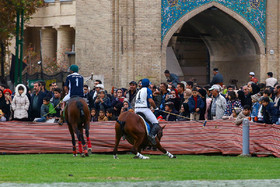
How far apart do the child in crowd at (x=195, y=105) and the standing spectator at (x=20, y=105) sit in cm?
491

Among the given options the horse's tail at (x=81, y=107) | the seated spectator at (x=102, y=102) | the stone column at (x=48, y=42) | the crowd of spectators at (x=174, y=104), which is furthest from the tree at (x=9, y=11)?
the stone column at (x=48, y=42)

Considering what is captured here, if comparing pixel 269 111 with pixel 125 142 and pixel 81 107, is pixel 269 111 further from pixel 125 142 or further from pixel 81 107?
pixel 81 107

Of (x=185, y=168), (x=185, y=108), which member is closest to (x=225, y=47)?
(x=185, y=108)

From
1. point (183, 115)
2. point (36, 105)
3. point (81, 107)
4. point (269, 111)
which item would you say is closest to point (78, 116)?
point (81, 107)

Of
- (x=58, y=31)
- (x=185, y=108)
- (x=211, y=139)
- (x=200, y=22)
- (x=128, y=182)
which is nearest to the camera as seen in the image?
(x=128, y=182)

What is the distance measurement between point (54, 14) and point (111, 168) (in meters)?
52.5

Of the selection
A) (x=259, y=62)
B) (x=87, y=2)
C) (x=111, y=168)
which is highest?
(x=87, y=2)

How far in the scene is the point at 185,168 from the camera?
42.5 ft

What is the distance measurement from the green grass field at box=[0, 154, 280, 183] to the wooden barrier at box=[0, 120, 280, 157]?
1862mm

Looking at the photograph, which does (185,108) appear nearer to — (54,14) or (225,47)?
(225,47)

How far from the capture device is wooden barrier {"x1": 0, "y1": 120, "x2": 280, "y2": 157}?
56.6 feet

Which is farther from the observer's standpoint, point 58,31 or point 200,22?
point 58,31

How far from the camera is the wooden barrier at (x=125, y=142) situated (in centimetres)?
1725

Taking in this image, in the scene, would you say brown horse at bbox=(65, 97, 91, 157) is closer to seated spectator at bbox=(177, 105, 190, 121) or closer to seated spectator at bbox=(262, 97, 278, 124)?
seated spectator at bbox=(177, 105, 190, 121)
